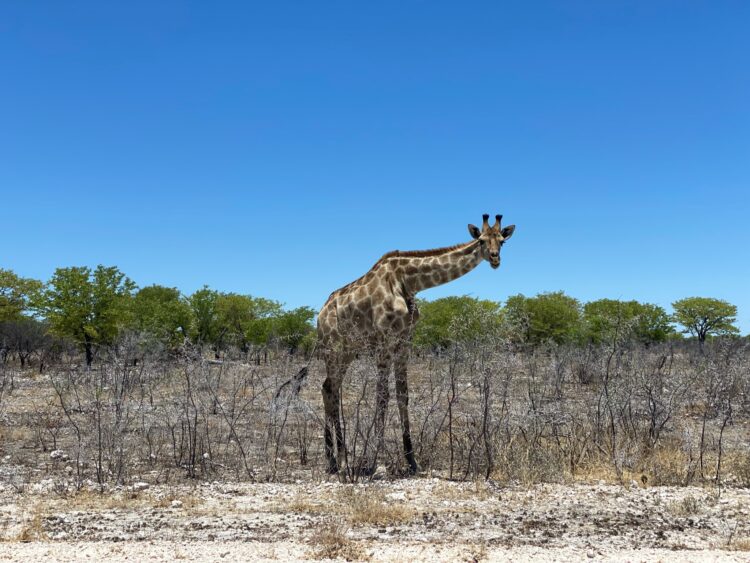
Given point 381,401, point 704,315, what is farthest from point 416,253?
point 704,315

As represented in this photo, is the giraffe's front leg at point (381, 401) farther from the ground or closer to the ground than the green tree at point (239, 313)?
closer to the ground

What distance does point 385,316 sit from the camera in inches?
347

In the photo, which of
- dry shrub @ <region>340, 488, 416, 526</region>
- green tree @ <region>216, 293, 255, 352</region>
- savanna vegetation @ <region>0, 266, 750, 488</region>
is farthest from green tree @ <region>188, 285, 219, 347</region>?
dry shrub @ <region>340, 488, 416, 526</region>

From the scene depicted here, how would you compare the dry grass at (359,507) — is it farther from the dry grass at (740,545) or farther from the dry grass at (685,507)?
the dry grass at (740,545)

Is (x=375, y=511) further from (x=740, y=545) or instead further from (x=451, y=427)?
(x=451, y=427)

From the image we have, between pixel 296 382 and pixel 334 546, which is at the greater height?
pixel 296 382

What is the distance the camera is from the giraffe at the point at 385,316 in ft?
27.7

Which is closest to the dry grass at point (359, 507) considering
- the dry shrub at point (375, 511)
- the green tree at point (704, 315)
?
the dry shrub at point (375, 511)

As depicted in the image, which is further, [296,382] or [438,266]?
[438,266]

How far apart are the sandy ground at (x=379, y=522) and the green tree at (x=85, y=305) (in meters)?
23.5

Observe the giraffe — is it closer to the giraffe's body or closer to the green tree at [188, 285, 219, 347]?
the giraffe's body

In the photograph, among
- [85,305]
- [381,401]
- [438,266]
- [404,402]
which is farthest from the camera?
[85,305]

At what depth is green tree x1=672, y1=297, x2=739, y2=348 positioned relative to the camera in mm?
48156

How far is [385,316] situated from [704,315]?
46.0 metres
